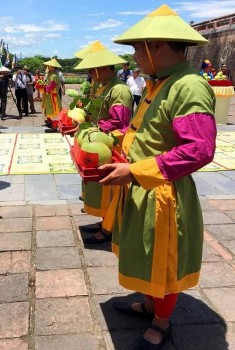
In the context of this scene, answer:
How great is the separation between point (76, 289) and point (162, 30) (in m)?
1.92

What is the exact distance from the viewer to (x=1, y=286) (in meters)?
2.98

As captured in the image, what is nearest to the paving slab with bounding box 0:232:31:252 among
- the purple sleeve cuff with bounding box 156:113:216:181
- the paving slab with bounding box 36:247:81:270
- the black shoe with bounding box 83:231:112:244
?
the paving slab with bounding box 36:247:81:270

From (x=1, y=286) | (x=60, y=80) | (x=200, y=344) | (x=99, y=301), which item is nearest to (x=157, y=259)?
(x=200, y=344)

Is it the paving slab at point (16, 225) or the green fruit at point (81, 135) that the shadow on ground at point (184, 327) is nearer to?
the green fruit at point (81, 135)

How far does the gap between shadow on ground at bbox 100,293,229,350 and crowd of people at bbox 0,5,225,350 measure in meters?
0.11

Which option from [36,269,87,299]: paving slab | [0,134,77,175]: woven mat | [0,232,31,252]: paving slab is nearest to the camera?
[36,269,87,299]: paving slab

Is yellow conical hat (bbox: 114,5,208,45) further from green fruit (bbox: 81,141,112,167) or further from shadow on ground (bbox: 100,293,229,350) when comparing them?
shadow on ground (bbox: 100,293,229,350)

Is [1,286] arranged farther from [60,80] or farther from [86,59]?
[60,80]

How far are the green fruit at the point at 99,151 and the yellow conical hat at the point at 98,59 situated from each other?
4.88 ft

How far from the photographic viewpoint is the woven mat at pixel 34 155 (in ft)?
21.2

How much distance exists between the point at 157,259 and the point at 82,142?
74cm

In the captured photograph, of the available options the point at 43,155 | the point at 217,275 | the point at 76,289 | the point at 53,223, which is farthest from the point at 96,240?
the point at 43,155

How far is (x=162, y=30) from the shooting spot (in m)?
1.87

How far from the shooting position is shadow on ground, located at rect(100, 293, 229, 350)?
7.82ft
